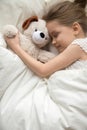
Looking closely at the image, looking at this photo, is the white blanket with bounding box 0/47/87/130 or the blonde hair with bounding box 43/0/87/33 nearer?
the white blanket with bounding box 0/47/87/130

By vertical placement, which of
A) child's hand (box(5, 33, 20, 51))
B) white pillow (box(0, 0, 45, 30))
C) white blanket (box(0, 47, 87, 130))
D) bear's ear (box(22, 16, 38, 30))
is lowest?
white blanket (box(0, 47, 87, 130))

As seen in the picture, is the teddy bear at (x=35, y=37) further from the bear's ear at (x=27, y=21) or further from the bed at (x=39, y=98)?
the bed at (x=39, y=98)

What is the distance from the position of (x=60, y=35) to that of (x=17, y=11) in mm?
263

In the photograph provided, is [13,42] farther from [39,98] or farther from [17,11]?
[39,98]

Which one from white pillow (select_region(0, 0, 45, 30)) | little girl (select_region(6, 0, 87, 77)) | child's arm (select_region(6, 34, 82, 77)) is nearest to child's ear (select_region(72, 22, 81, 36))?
little girl (select_region(6, 0, 87, 77))

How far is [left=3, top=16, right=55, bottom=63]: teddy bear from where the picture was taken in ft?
4.25

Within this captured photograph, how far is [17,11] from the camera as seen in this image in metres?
1.39

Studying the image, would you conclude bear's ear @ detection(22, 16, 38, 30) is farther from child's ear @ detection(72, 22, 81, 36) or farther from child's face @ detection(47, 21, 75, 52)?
child's ear @ detection(72, 22, 81, 36)

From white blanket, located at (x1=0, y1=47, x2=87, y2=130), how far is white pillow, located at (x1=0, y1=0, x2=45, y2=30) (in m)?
0.24

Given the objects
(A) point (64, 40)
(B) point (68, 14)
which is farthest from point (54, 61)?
(B) point (68, 14)

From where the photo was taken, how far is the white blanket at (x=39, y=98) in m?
1.05

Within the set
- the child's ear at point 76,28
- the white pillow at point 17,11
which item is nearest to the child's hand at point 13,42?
the white pillow at point 17,11

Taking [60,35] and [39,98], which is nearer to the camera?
[39,98]

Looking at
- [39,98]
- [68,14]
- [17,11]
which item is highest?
[17,11]
